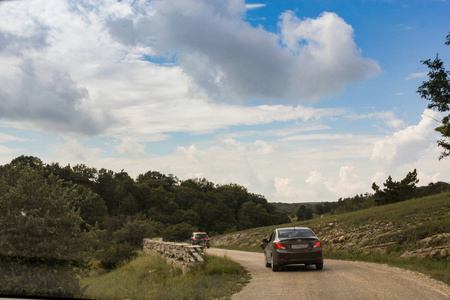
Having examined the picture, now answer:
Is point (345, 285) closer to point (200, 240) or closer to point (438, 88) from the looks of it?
point (438, 88)

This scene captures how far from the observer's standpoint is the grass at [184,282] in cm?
1082

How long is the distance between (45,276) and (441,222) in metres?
17.3

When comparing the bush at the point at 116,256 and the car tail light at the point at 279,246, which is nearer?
the car tail light at the point at 279,246

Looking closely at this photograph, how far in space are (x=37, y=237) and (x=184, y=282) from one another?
5.02 m

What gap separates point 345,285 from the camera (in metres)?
10.8

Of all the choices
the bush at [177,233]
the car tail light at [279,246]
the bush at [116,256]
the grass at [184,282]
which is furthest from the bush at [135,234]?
the car tail light at [279,246]

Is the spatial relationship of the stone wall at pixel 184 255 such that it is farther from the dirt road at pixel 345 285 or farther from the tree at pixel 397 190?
the tree at pixel 397 190

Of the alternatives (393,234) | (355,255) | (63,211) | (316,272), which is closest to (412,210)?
(393,234)

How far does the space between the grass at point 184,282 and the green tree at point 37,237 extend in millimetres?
1297

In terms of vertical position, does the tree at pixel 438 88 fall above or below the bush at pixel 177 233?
above

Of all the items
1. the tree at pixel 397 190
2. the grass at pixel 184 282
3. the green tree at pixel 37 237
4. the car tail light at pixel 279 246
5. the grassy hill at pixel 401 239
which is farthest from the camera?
the tree at pixel 397 190

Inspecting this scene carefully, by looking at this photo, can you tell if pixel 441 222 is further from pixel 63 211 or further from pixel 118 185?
pixel 118 185

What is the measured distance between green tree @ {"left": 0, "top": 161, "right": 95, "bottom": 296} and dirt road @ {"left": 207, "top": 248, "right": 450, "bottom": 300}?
20.9ft

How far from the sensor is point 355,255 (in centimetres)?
2038
